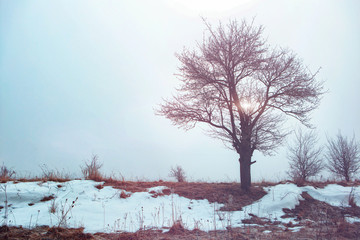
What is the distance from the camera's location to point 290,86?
10.4 m

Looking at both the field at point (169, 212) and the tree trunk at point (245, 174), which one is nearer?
the field at point (169, 212)

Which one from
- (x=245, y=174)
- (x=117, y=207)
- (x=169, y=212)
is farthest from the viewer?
(x=245, y=174)

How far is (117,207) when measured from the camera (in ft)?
21.9

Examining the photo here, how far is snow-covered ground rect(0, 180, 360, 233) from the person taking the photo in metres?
5.34

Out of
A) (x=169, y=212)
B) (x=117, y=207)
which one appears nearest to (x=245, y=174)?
(x=169, y=212)

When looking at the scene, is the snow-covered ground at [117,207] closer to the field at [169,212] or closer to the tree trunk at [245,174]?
the field at [169,212]

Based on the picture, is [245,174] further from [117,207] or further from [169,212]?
[117,207]

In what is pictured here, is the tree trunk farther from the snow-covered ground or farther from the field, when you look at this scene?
the snow-covered ground

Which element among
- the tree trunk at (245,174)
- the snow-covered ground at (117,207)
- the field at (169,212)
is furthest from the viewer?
the tree trunk at (245,174)

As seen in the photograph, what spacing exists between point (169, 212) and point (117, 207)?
1.50 m

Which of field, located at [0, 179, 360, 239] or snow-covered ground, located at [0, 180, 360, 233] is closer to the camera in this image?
field, located at [0, 179, 360, 239]

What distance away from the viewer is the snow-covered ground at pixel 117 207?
534 centimetres

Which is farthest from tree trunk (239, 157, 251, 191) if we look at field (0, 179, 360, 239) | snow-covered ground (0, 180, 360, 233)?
snow-covered ground (0, 180, 360, 233)

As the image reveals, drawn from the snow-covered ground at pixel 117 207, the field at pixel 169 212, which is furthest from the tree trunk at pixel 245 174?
the snow-covered ground at pixel 117 207
